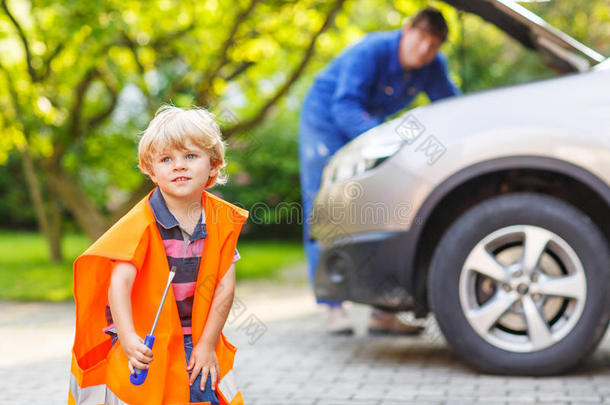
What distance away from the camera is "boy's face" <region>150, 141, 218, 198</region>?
2361 millimetres

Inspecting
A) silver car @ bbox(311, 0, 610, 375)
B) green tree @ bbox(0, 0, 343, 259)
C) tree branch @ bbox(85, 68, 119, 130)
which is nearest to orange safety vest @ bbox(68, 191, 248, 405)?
silver car @ bbox(311, 0, 610, 375)

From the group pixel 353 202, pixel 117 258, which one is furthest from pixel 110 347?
pixel 353 202

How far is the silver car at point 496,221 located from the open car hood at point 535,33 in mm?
526

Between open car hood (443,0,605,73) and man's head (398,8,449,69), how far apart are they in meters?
0.27

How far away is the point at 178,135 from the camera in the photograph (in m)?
2.34

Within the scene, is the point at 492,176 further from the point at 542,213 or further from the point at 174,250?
the point at 174,250

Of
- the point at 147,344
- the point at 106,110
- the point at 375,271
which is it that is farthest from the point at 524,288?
the point at 106,110

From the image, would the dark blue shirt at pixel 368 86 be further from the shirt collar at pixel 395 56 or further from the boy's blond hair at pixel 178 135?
the boy's blond hair at pixel 178 135

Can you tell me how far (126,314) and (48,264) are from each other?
947cm

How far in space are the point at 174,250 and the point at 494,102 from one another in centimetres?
209

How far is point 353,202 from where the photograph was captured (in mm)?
4219

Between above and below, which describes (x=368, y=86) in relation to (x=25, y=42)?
below

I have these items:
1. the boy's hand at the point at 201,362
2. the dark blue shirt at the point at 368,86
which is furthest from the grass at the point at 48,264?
the boy's hand at the point at 201,362

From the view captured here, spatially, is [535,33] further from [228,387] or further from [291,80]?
[291,80]
